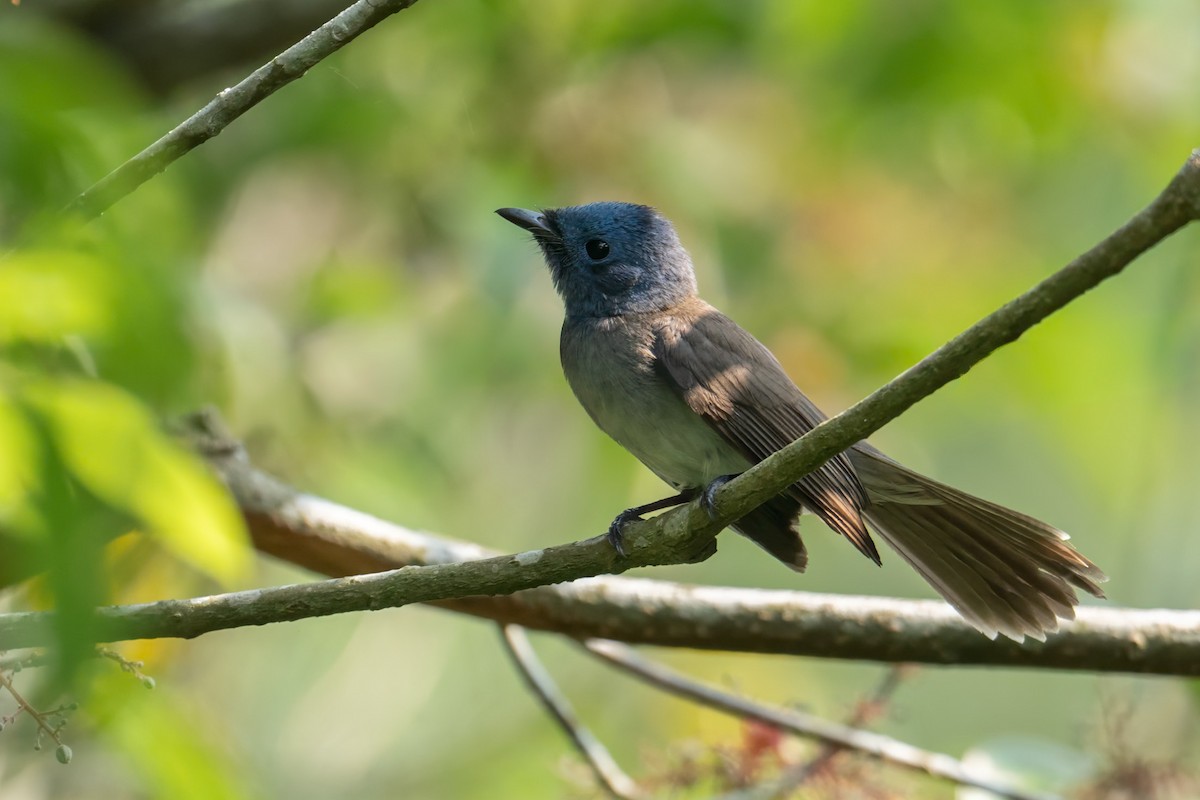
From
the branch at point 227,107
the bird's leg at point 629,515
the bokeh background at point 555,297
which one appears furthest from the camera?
the bokeh background at point 555,297

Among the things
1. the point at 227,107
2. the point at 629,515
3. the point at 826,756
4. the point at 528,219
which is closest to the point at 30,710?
the point at 227,107

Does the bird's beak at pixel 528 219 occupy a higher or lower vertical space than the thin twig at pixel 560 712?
higher

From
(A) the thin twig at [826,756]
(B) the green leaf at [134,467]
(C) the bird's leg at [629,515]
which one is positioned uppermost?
(C) the bird's leg at [629,515]

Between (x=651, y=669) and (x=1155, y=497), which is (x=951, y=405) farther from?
(x=651, y=669)

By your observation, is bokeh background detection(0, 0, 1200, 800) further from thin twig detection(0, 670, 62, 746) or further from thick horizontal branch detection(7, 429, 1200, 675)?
thin twig detection(0, 670, 62, 746)

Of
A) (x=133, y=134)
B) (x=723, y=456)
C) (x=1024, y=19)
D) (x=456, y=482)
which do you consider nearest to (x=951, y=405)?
(x=1024, y=19)

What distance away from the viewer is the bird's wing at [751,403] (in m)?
3.37

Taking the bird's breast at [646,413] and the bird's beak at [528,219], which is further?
the bird's beak at [528,219]

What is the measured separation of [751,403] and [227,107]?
181cm

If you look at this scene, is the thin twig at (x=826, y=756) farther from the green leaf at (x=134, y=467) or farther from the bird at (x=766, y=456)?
the green leaf at (x=134, y=467)

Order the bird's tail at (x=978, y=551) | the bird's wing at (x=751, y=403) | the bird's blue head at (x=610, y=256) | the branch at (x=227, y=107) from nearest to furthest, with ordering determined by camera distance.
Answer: the branch at (x=227, y=107), the bird's wing at (x=751, y=403), the bird's tail at (x=978, y=551), the bird's blue head at (x=610, y=256)

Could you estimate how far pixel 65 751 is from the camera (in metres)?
2.30

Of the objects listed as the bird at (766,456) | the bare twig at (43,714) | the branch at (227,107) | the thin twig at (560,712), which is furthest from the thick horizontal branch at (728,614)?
the branch at (227,107)

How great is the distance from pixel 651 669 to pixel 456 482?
1.71m
